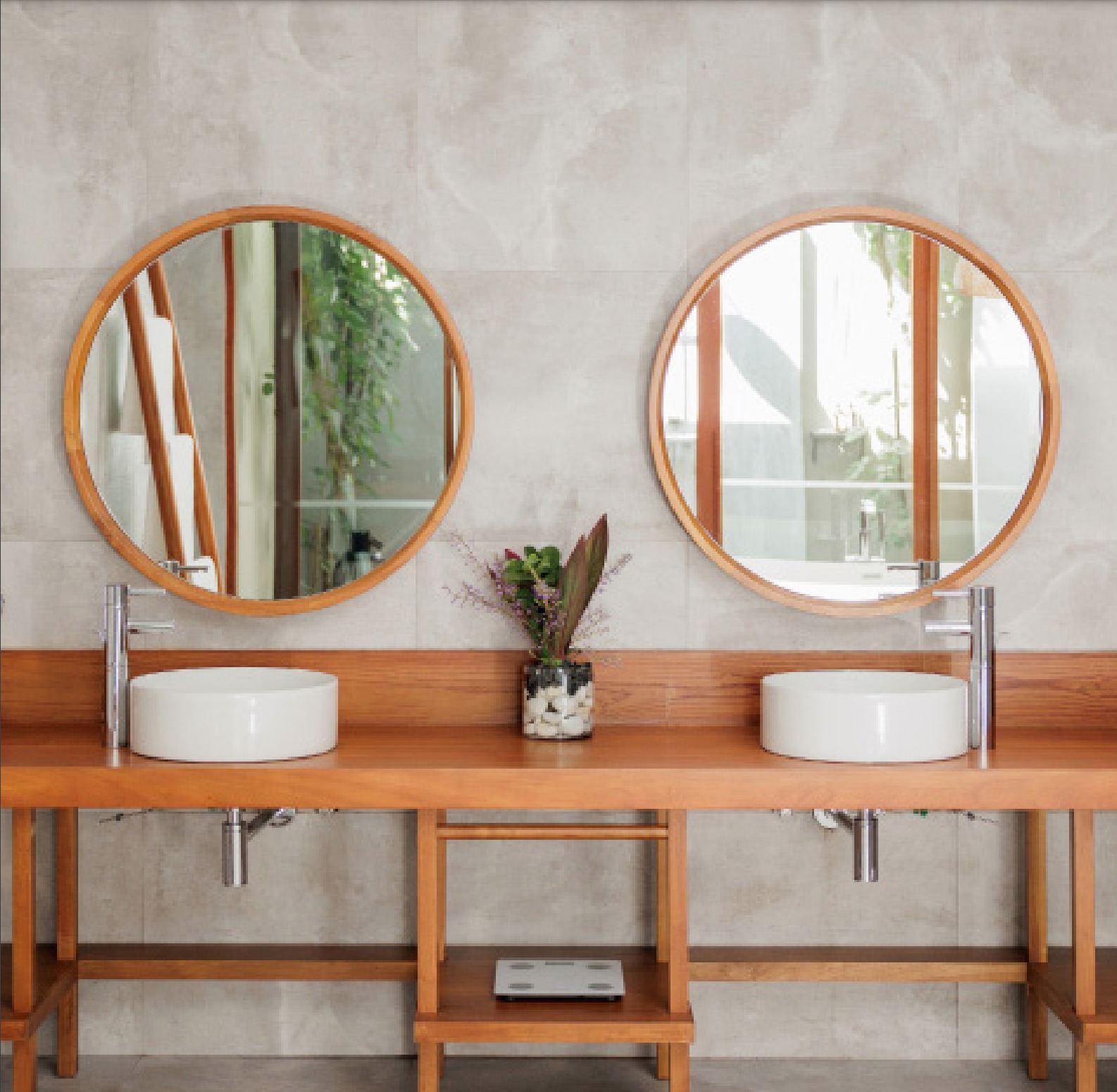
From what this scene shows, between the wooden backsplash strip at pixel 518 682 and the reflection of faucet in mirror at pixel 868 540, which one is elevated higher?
the reflection of faucet in mirror at pixel 868 540

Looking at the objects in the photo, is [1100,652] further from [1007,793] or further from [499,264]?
[499,264]

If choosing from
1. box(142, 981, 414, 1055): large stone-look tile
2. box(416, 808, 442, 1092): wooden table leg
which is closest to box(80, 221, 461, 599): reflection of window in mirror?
box(416, 808, 442, 1092): wooden table leg

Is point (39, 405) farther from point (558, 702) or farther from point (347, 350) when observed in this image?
point (558, 702)

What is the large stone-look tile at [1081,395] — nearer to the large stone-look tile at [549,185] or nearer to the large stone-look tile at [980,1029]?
the large stone-look tile at [549,185]

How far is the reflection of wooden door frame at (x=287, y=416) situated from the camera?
8.55ft

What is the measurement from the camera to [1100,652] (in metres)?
2.63

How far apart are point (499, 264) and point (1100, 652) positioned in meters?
1.46

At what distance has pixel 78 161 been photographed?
103 inches

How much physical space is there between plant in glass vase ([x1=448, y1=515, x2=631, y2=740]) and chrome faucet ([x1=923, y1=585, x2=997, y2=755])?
633mm

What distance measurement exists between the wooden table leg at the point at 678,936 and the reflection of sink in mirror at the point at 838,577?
2.01 ft

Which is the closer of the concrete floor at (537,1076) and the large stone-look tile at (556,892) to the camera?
the concrete floor at (537,1076)

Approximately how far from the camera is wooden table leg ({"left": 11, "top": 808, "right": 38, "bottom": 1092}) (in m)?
2.34

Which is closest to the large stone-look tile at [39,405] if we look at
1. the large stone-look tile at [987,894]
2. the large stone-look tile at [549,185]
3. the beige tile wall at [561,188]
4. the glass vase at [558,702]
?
the beige tile wall at [561,188]

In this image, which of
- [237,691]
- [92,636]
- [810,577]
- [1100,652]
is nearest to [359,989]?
[237,691]
